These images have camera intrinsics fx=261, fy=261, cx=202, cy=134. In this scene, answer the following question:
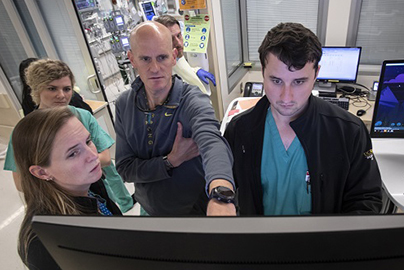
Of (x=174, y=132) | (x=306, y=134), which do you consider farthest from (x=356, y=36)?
(x=174, y=132)

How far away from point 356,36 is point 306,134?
8.91 ft

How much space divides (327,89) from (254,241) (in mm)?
2942

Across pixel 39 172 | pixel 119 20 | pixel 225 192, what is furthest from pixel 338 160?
pixel 119 20

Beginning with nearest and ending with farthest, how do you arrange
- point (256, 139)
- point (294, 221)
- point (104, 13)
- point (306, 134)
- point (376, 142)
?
point (294, 221)
point (306, 134)
point (256, 139)
point (376, 142)
point (104, 13)

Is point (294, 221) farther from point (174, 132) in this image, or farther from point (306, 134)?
point (174, 132)

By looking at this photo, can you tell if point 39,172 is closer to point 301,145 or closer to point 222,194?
point 222,194

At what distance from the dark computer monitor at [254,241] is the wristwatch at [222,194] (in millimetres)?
298

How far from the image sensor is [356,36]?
3.05 metres

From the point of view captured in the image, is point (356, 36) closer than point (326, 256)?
No

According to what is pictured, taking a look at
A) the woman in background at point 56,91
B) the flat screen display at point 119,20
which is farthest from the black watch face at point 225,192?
the flat screen display at point 119,20

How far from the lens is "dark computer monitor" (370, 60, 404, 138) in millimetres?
1379

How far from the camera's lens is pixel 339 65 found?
2809mm

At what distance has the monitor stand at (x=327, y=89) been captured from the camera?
9.36ft

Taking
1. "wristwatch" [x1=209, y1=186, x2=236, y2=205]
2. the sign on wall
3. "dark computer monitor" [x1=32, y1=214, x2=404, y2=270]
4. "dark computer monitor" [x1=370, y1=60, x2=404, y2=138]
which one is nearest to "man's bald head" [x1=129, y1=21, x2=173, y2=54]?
"wristwatch" [x1=209, y1=186, x2=236, y2=205]
